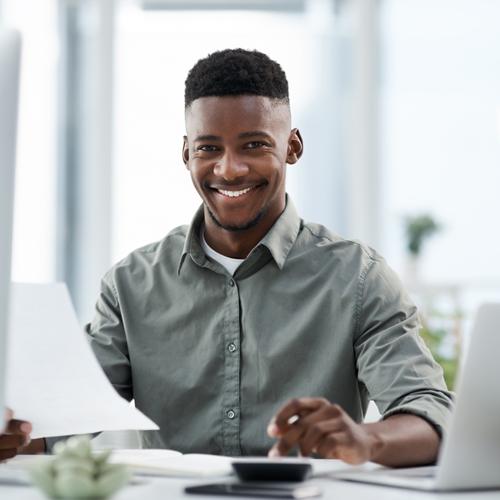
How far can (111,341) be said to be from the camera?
1.90m

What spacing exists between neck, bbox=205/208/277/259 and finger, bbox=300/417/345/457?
694 millimetres

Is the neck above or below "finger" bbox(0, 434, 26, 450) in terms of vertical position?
above

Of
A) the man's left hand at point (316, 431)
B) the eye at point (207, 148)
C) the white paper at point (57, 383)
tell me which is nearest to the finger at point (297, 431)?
the man's left hand at point (316, 431)

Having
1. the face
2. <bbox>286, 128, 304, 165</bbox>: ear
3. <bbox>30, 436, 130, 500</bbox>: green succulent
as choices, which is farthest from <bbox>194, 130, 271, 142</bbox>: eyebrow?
<bbox>30, 436, 130, 500</bbox>: green succulent

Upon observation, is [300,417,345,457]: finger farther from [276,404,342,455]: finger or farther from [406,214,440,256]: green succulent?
[406,214,440,256]: green succulent

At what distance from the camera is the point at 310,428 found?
4.12 ft

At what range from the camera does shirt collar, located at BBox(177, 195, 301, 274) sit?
73.0 inches

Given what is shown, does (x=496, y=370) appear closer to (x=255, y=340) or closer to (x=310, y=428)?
(x=310, y=428)

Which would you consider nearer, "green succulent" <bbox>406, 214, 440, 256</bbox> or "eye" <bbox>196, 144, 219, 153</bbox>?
"eye" <bbox>196, 144, 219, 153</bbox>

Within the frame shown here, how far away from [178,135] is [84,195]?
20.8 inches

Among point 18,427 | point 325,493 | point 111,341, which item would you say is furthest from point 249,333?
point 325,493

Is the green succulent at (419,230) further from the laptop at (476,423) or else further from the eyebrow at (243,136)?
the laptop at (476,423)

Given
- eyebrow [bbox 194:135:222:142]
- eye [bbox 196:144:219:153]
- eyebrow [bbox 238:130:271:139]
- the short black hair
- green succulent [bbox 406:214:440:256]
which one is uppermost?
the short black hair

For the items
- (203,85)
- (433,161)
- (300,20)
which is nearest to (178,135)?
(300,20)
